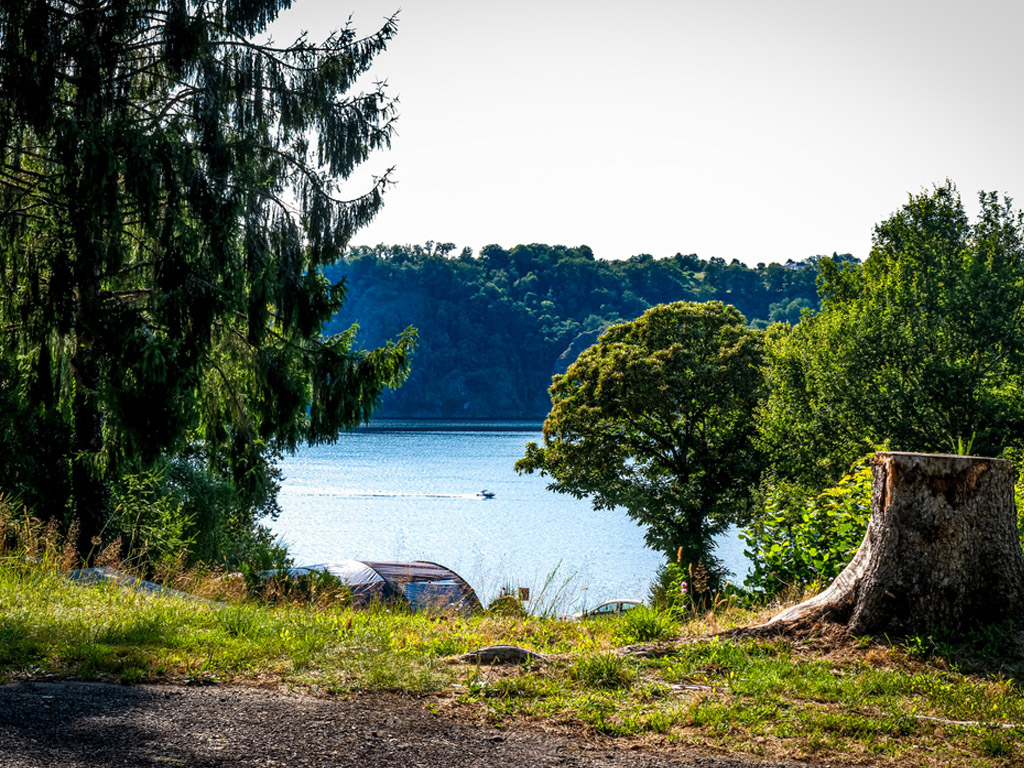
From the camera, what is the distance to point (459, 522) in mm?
58562

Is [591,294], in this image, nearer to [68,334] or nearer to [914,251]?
[914,251]

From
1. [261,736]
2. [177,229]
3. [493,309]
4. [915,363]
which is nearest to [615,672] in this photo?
[261,736]

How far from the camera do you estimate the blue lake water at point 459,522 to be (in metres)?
42.8

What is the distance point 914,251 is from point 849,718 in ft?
83.7

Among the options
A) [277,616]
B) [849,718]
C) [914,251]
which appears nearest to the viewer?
[849,718]

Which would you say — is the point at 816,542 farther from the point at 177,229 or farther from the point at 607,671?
the point at 177,229

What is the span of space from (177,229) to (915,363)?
21171 mm

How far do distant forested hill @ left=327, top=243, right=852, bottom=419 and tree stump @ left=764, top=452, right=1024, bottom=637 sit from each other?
12699cm

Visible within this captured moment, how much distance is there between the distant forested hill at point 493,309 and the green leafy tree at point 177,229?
398 ft

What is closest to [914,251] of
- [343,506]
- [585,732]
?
[585,732]

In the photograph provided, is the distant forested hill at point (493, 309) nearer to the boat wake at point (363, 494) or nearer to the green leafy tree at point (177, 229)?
the boat wake at point (363, 494)

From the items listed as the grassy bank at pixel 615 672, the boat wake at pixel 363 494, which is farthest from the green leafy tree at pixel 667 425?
the boat wake at pixel 363 494

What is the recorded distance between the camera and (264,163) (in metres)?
10.8

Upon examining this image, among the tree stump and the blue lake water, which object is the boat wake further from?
the tree stump
